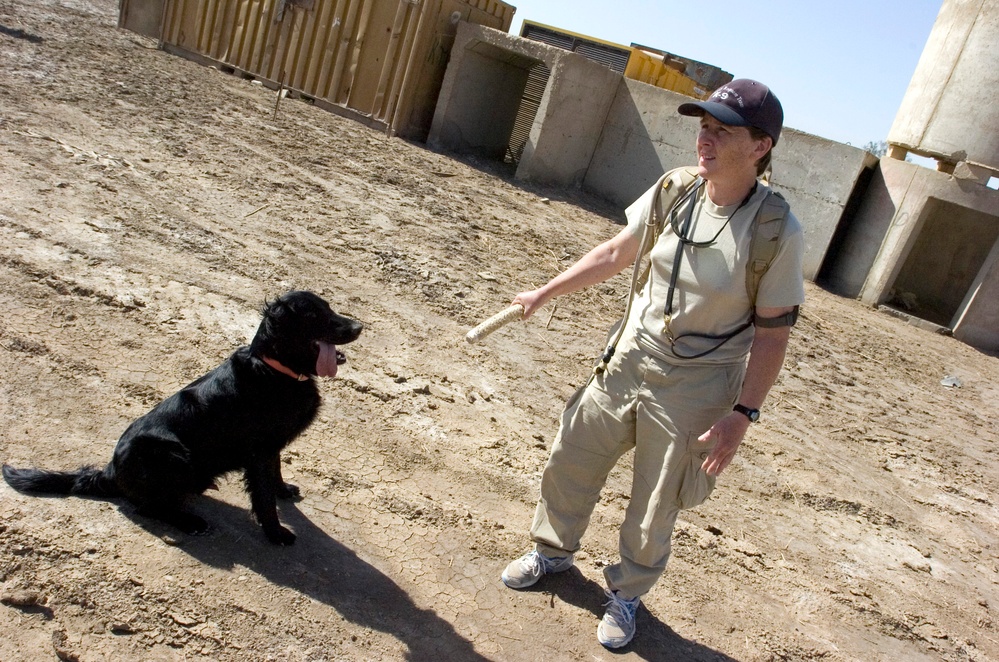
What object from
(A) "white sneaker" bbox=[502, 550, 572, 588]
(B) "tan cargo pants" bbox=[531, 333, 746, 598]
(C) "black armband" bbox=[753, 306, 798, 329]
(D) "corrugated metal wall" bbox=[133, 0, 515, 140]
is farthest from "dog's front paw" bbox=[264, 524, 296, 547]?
(D) "corrugated metal wall" bbox=[133, 0, 515, 140]

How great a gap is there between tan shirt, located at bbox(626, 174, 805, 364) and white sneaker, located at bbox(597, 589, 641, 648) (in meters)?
1.00

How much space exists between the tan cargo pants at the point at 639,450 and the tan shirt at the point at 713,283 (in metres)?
0.08

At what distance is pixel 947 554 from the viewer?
4.45 m

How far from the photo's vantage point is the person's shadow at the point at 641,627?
302cm

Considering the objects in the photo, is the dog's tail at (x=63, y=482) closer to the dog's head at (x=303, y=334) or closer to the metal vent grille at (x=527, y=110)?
the dog's head at (x=303, y=334)

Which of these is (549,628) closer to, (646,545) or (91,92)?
(646,545)

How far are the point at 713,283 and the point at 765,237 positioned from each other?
217 millimetres

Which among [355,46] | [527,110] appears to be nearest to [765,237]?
[355,46]

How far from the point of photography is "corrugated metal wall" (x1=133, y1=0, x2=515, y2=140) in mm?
11227

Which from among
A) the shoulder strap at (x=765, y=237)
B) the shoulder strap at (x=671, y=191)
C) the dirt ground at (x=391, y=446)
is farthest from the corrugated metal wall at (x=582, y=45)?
the shoulder strap at (x=765, y=237)

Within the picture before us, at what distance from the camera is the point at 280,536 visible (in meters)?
3.02

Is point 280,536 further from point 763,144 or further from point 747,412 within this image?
point 763,144

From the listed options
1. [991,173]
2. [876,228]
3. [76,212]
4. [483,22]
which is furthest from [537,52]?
[76,212]

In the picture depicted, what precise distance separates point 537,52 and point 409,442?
314 inches
